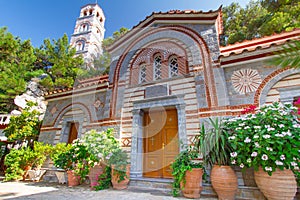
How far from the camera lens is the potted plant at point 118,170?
4746mm

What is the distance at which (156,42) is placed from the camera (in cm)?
687

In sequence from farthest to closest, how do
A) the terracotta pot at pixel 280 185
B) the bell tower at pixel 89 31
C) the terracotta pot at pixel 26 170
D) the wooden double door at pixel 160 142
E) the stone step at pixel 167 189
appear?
the bell tower at pixel 89 31 → the terracotta pot at pixel 26 170 → the wooden double door at pixel 160 142 → the stone step at pixel 167 189 → the terracotta pot at pixel 280 185

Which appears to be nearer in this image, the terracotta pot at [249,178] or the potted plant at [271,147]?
the potted plant at [271,147]

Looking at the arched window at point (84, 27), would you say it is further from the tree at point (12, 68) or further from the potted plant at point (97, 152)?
the potted plant at point (97, 152)

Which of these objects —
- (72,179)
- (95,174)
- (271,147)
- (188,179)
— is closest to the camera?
(271,147)

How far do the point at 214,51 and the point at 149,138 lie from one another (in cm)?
366

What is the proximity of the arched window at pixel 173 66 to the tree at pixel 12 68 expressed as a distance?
13.7 meters

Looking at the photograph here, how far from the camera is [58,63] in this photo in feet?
56.5

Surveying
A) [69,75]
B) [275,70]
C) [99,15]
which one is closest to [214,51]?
[275,70]

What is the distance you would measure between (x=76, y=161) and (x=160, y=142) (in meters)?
2.78

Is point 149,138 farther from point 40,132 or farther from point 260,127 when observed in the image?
point 40,132

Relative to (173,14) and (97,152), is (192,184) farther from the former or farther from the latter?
(173,14)

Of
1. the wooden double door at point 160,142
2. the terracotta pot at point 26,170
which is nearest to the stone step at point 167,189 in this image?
the wooden double door at point 160,142

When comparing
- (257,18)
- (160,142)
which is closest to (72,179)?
(160,142)
